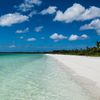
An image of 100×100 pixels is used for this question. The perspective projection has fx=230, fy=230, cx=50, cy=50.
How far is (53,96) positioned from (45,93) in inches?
24.5

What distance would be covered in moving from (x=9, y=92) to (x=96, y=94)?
3.09 m

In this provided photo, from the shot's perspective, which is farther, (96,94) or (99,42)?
(99,42)

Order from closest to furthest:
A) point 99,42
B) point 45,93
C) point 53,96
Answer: point 53,96 → point 45,93 → point 99,42

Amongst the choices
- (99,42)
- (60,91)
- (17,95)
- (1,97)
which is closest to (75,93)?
(60,91)

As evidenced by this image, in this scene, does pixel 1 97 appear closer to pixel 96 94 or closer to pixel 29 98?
pixel 29 98

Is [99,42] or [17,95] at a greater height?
[99,42]

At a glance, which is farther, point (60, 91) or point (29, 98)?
point (60, 91)

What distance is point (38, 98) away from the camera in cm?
711

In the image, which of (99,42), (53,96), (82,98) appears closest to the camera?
(82,98)

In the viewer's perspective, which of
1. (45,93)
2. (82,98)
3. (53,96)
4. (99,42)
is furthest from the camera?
(99,42)

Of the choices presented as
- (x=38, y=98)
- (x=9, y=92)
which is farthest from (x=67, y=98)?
(x=9, y=92)

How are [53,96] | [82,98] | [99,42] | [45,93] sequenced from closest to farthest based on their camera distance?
[82,98]
[53,96]
[45,93]
[99,42]

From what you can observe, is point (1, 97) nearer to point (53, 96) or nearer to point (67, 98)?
point (53, 96)

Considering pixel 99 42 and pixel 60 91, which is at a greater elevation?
pixel 99 42
